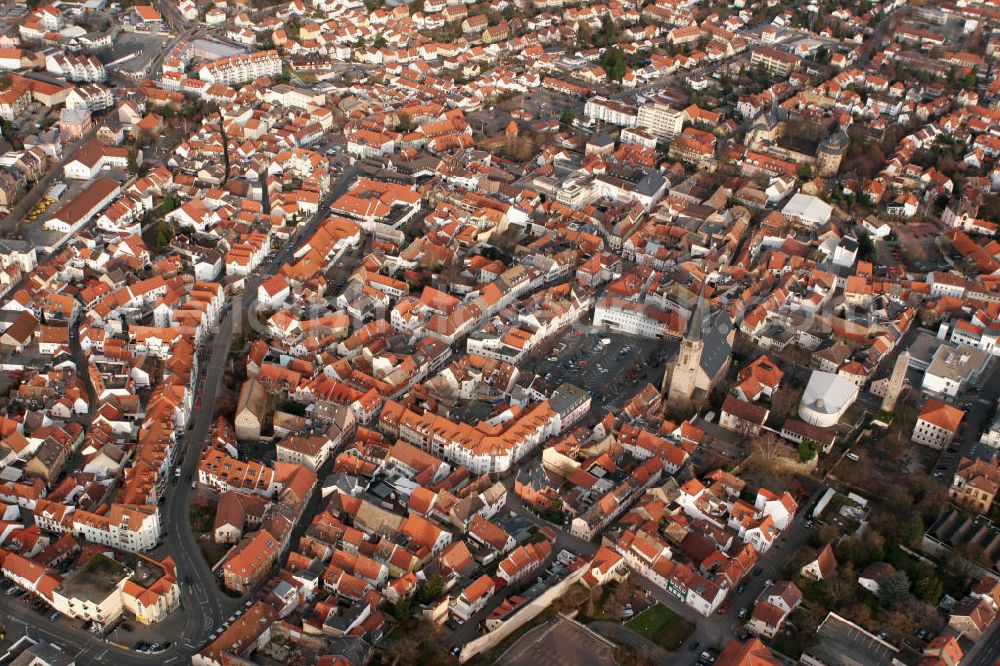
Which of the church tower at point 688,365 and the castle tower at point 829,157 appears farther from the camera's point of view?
the castle tower at point 829,157

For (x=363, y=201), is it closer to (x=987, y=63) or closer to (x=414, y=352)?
(x=414, y=352)

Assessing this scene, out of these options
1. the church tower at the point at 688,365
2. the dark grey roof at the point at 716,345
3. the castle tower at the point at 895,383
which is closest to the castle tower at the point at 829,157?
the dark grey roof at the point at 716,345

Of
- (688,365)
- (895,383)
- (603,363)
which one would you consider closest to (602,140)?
(603,363)

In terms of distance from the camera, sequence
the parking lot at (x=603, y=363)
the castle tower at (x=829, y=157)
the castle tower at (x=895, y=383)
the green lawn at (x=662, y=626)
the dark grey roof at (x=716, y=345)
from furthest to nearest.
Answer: the castle tower at (x=829, y=157) → the parking lot at (x=603, y=363) → the dark grey roof at (x=716, y=345) → the castle tower at (x=895, y=383) → the green lawn at (x=662, y=626)

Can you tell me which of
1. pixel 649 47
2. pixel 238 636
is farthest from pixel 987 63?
pixel 238 636

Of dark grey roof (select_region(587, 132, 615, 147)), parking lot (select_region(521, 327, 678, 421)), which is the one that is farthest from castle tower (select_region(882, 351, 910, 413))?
dark grey roof (select_region(587, 132, 615, 147))

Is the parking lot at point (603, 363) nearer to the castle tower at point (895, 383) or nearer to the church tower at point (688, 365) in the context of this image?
the church tower at point (688, 365)

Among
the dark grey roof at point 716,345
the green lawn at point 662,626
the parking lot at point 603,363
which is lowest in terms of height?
the parking lot at point 603,363

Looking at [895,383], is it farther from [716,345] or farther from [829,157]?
[829,157]
